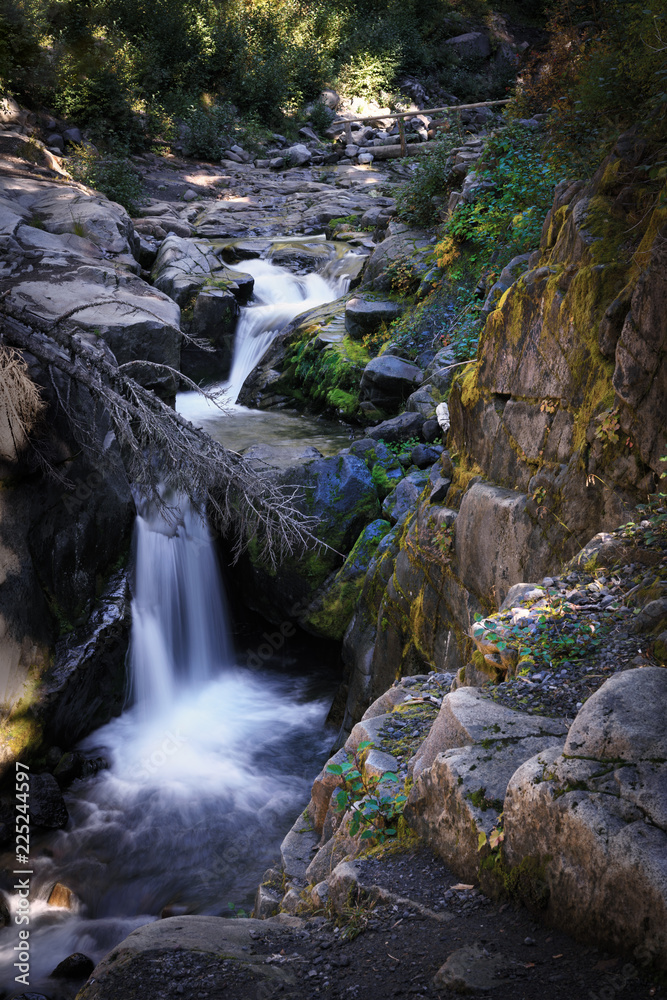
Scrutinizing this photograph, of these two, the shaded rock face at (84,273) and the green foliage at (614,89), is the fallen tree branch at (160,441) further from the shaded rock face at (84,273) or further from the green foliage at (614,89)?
the green foliage at (614,89)

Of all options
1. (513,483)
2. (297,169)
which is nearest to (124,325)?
(513,483)

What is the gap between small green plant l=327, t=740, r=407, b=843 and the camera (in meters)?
3.07

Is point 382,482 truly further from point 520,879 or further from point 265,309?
point 265,309

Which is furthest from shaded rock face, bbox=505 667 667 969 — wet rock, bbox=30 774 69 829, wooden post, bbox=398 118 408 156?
wooden post, bbox=398 118 408 156

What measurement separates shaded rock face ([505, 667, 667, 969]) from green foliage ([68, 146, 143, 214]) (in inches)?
640

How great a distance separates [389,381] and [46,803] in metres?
6.64

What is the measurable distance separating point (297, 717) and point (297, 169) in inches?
780

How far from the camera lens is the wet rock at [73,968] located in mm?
4879

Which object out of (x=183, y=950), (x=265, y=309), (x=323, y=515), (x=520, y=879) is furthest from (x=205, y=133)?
(x=520, y=879)

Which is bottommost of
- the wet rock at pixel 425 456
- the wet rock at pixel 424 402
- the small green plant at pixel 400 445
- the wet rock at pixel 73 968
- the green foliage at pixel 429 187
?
the wet rock at pixel 73 968

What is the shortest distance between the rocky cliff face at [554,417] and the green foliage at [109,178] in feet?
42.5

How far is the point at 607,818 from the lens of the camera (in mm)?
2055

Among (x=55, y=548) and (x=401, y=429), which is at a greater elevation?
(x=401, y=429)

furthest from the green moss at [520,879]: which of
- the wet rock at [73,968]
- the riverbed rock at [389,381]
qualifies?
the riverbed rock at [389,381]
